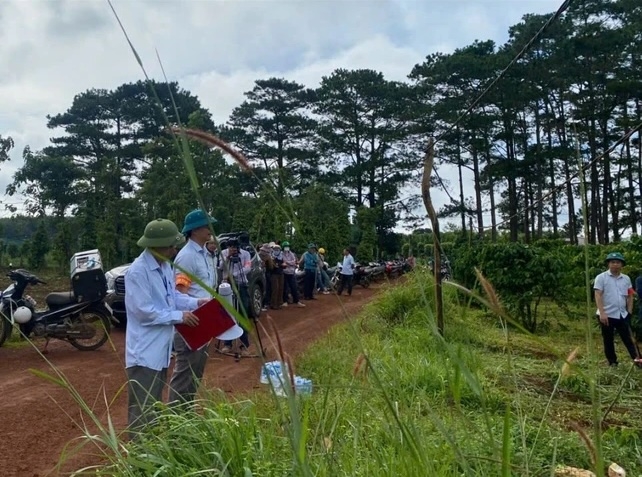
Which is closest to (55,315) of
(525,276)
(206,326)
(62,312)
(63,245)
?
(62,312)

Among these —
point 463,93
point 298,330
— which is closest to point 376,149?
point 463,93

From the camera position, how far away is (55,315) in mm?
8758

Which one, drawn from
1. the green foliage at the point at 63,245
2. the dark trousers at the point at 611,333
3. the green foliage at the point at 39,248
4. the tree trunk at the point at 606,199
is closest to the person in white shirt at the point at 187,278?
the dark trousers at the point at 611,333

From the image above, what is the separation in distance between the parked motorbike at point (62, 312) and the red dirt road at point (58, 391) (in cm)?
24

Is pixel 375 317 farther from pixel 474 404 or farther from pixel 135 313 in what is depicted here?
pixel 135 313

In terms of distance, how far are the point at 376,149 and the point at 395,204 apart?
3413mm

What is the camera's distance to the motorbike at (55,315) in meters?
8.52

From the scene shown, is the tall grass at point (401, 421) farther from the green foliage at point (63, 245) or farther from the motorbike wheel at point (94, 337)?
the green foliage at point (63, 245)

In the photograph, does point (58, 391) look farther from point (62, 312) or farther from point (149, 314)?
point (149, 314)

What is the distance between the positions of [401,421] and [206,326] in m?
2.94

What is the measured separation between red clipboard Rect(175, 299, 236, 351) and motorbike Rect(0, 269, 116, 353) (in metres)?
4.67

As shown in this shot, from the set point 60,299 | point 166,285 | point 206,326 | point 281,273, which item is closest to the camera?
point 166,285

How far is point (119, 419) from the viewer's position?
212 inches

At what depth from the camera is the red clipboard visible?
160 inches
